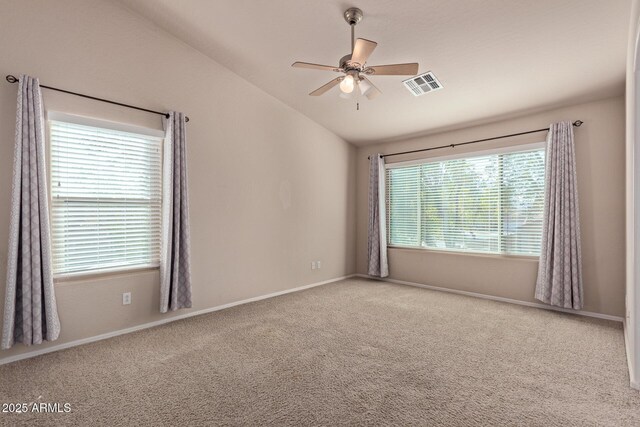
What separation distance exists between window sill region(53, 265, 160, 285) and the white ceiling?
2.71 m

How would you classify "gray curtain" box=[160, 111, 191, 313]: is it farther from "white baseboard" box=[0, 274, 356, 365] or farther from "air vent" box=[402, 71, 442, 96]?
"air vent" box=[402, 71, 442, 96]

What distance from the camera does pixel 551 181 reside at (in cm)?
413

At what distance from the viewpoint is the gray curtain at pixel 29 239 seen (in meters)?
2.71

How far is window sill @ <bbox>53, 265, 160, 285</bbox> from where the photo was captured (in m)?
3.10

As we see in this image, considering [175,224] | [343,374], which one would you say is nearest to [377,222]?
[175,224]

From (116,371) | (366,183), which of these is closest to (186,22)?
(116,371)

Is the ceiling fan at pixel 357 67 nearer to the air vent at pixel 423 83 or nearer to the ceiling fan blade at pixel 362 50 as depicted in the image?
the ceiling fan blade at pixel 362 50

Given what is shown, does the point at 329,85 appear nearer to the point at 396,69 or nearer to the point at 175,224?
the point at 396,69

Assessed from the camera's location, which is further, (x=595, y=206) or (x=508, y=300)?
(x=508, y=300)

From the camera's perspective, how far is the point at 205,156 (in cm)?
412

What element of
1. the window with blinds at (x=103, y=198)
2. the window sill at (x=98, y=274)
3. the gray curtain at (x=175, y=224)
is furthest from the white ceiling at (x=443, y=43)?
the window sill at (x=98, y=274)

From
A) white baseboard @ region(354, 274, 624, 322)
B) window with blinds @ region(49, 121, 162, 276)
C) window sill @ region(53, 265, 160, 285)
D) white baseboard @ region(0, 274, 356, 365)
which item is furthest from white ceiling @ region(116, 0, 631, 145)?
white baseboard @ region(0, 274, 356, 365)

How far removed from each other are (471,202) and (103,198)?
4846 mm

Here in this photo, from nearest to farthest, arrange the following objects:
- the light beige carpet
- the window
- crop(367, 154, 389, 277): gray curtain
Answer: the light beige carpet < the window < crop(367, 154, 389, 277): gray curtain
